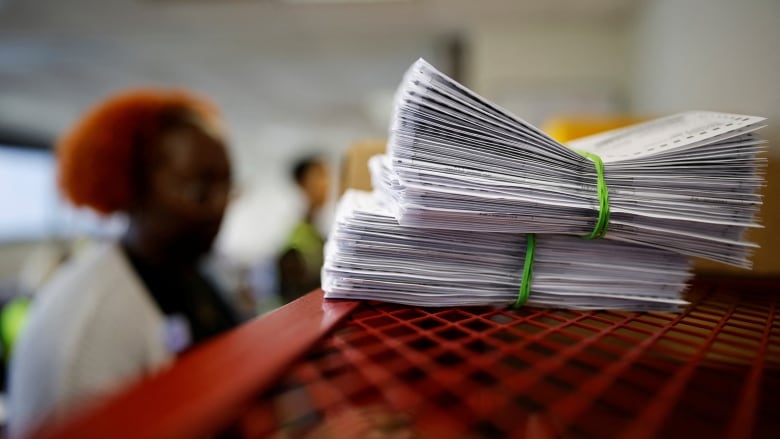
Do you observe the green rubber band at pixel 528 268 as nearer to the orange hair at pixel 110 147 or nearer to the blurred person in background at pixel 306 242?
the orange hair at pixel 110 147

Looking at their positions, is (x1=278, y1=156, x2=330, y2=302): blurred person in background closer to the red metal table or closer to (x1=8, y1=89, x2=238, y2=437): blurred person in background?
(x1=8, y1=89, x2=238, y2=437): blurred person in background

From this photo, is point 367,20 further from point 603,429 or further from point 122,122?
point 603,429

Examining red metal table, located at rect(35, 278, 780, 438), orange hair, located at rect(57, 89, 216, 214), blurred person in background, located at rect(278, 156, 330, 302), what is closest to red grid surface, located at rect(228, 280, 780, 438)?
red metal table, located at rect(35, 278, 780, 438)

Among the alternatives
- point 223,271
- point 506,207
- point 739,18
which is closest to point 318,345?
point 506,207

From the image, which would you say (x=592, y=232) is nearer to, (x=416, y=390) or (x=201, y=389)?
(x=416, y=390)

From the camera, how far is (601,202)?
0.34 meters

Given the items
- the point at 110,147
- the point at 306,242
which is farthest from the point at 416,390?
the point at 306,242

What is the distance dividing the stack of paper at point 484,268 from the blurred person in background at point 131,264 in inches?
28.7

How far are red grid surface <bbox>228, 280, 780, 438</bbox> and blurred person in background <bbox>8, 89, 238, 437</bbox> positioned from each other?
2.58 feet

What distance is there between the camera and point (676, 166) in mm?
353

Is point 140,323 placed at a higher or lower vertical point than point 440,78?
lower

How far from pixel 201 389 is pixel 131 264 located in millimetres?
1036

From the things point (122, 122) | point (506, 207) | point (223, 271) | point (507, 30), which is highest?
point (507, 30)

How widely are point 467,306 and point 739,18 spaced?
0.58 m
